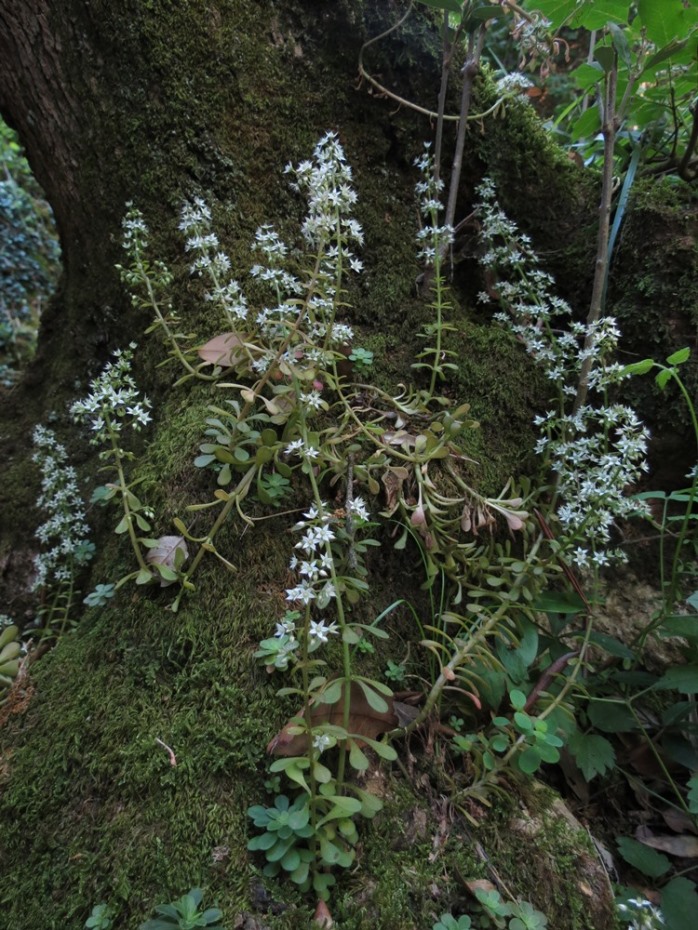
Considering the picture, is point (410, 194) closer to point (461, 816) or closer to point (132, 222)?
point (132, 222)

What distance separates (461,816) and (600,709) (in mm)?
521

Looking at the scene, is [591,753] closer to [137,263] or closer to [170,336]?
[170,336]

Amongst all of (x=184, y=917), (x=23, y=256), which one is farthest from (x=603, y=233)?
(x=23, y=256)

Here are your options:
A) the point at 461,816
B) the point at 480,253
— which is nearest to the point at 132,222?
the point at 480,253

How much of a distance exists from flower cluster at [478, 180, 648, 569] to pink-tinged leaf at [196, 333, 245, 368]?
3.22 ft

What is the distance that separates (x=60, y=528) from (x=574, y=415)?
69.6 inches

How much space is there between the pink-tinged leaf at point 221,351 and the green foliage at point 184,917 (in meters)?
1.29

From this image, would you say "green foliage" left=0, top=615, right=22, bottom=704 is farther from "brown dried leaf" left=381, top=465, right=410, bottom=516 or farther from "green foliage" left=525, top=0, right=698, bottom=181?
"green foliage" left=525, top=0, right=698, bottom=181

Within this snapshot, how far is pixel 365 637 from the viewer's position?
1.58 meters

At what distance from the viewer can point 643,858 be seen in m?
1.46

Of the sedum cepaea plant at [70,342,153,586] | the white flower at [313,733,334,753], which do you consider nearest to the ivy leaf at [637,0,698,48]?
the sedum cepaea plant at [70,342,153,586]

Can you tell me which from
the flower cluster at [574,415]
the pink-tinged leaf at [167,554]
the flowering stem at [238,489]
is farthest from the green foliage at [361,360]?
the pink-tinged leaf at [167,554]

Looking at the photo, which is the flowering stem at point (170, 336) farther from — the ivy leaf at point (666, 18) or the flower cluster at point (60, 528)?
the ivy leaf at point (666, 18)

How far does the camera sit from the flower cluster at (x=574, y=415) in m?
1.60
